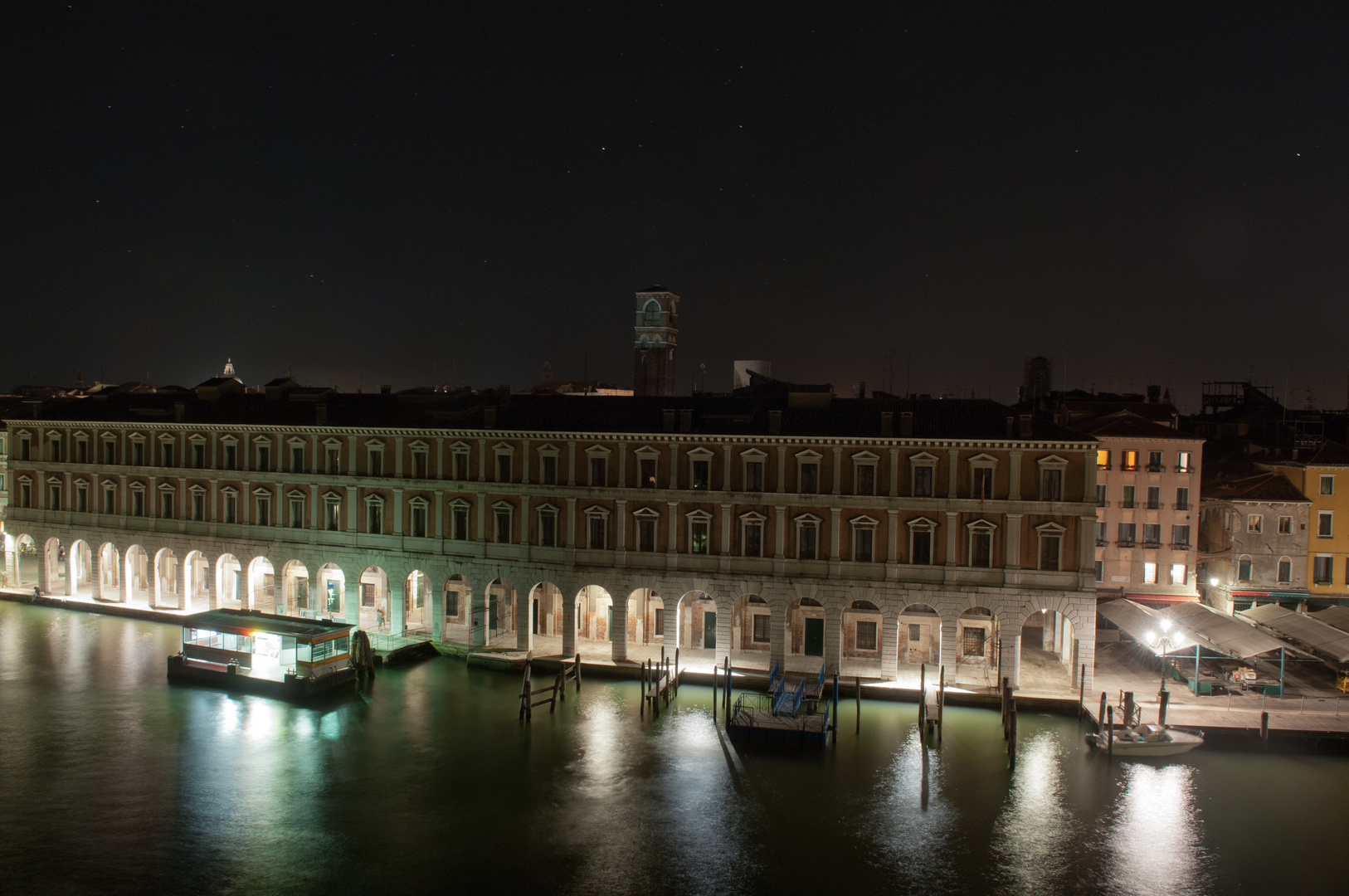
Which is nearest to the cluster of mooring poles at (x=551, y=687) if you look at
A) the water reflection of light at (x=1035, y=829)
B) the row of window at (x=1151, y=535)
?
the water reflection of light at (x=1035, y=829)

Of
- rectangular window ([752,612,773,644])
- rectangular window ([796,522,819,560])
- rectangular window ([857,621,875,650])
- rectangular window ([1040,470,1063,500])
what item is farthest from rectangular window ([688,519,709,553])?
rectangular window ([1040,470,1063,500])

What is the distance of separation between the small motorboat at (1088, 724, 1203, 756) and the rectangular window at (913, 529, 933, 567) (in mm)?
8782

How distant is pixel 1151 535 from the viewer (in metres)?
47.2

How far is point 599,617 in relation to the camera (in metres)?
43.2

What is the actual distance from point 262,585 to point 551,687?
21666mm

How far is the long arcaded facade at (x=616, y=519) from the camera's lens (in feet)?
117

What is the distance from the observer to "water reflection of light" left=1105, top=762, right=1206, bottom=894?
22266mm

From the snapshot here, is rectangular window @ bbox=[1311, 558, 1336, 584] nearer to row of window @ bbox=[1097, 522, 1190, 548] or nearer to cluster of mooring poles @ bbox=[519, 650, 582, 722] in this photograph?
row of window @ bbox=[1097, 522, 1190, 548]

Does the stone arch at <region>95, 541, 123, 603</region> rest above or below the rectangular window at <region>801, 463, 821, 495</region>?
below

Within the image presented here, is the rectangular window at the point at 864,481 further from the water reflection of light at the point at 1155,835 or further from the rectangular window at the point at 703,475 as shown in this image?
the water reflection of light at the point at 1155,835

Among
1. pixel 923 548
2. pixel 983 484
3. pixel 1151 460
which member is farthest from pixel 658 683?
pixel 1151 460

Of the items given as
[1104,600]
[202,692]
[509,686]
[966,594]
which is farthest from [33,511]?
[1104,600]

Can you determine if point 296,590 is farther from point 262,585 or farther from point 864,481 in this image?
point 864,481

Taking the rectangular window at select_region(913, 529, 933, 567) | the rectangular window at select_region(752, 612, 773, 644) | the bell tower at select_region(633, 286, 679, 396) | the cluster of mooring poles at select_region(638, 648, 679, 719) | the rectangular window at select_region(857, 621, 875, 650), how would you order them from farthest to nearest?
the bell tower at select_region(633, 286, 679, 396) → the rectangular window at select_region(752, 612, 773, 644) → the rectangular window at select_region(857, 621, 875, 650) → the rectangular window at select_region(913, 529, 933, 567) → the cluster of mooring poles at select_region(638, 648, 679, 719)
